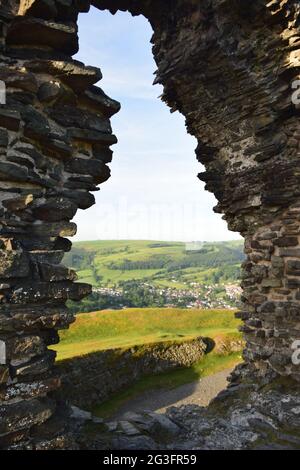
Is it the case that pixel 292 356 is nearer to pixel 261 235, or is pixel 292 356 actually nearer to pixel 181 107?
pixel 261 235

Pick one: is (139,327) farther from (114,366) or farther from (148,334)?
(114,366)

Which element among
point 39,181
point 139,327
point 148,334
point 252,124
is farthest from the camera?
point 139,327

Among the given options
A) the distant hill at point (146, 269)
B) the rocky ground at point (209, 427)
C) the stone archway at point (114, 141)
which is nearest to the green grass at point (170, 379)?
the stone archway at point (114, 141)

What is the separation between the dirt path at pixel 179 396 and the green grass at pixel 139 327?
266 centimetres

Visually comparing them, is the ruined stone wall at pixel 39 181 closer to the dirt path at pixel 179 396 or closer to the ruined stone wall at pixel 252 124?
the ruined stone wall at pixel 252 124

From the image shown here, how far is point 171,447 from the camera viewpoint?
6.00m

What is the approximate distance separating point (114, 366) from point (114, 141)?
43.4 feet

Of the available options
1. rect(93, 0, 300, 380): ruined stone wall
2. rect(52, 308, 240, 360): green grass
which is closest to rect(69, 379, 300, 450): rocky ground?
rect(93, 0, 300, 380): ruined stone wall

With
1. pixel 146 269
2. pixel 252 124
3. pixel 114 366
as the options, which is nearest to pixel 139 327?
pixel 114 366

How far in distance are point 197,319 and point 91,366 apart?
43.7 feet

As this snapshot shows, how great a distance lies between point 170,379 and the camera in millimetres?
18531

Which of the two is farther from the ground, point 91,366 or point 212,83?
point 212,83

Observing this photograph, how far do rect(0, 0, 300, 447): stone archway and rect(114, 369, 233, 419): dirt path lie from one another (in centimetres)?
662
